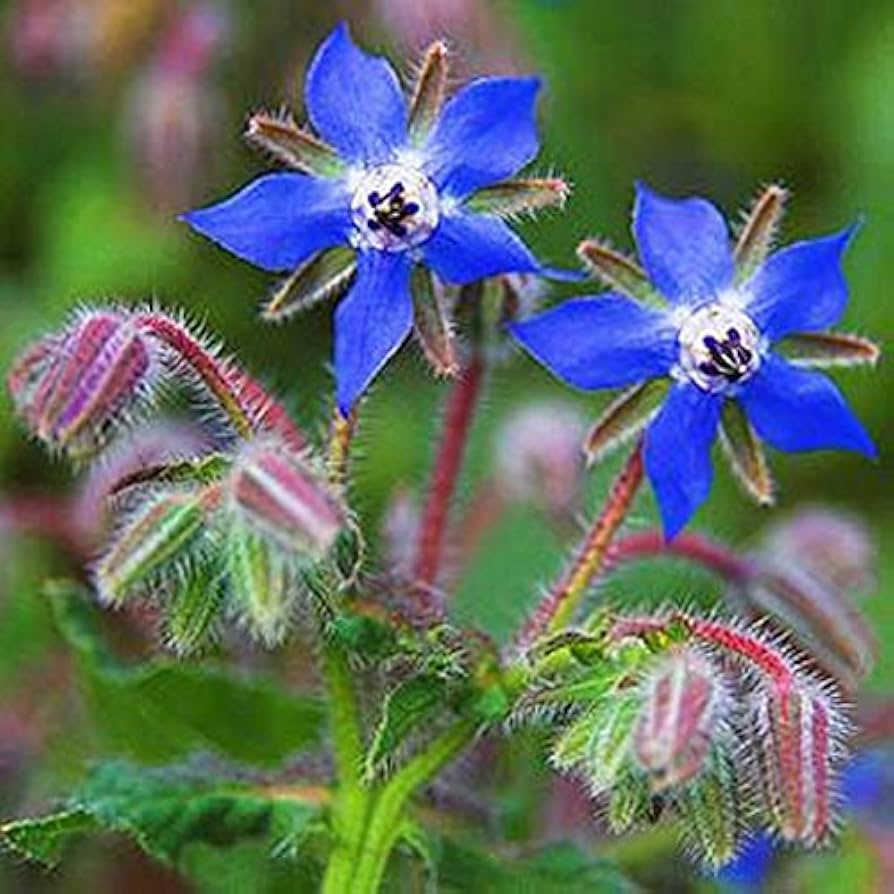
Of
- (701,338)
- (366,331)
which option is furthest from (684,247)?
(366,331)

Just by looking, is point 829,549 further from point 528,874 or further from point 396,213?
point 396,213

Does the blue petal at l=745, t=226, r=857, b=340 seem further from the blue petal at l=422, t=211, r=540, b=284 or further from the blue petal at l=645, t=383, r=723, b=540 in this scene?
the blue petal at l=422, t=211, r=540, b=284

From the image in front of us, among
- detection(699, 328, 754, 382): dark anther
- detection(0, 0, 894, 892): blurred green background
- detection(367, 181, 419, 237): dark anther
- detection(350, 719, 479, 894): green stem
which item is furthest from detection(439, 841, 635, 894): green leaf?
detection(0, 0, 894, 892): blurred green background

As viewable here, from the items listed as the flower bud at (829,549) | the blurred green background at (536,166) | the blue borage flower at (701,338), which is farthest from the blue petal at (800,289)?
the blurred green background at (536,166)

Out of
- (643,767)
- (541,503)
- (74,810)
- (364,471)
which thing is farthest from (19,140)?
(643,767)

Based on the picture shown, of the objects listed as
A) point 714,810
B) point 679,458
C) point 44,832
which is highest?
point 679,458

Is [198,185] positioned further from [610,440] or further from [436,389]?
[610,440]
